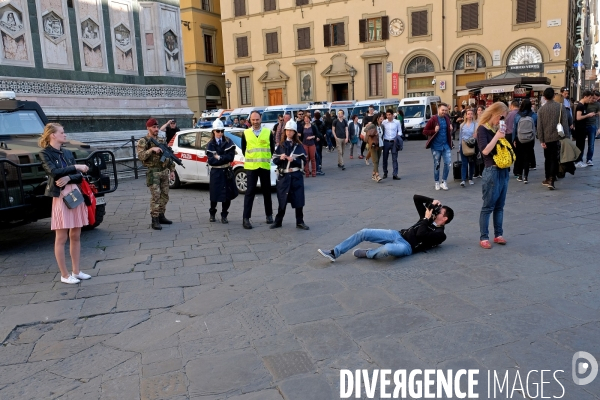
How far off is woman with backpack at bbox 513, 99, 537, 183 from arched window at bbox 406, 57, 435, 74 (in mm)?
27574

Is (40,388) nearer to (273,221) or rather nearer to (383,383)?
(383,383)

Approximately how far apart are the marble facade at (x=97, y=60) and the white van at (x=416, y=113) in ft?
46.3

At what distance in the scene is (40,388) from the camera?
345 centimetres

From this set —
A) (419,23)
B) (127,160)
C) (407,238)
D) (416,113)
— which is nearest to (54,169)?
(407,238)

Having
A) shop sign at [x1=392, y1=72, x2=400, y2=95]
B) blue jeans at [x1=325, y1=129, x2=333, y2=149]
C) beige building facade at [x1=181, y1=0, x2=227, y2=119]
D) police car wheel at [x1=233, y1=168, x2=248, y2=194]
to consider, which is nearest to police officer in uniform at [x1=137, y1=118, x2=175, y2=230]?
police car wheel at [x1=233, y1=168, x2=248, y2=194]

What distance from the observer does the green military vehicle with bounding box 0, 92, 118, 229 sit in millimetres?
6469

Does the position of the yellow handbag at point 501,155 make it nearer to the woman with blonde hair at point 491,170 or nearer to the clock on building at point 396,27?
the woman with blonde hair at point 491,170

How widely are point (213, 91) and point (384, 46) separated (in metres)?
16.0

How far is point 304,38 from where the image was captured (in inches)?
1599

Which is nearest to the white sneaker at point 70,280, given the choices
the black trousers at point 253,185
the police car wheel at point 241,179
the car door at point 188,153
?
the black trousers at point 253,185

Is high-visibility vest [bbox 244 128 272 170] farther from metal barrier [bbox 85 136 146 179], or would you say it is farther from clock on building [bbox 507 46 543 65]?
clock on building [bbox 507 46 543 65]

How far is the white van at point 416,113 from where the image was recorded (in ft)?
89.4

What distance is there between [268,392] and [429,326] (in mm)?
1447

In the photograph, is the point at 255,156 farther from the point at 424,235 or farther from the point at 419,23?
the point at 419,23
